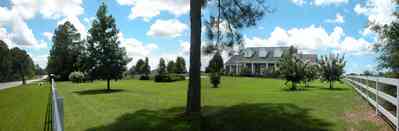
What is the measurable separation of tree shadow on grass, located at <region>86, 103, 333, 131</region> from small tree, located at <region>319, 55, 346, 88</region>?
49.6ft

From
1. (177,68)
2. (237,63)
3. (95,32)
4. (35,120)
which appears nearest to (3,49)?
(177,68)

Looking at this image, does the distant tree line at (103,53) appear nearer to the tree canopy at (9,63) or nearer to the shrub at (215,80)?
the shrub at (215,80)

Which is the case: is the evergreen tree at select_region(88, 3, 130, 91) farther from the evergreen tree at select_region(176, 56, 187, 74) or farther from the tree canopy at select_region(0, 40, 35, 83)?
the evergreen tree at select_region(176, 56, 187, 74)

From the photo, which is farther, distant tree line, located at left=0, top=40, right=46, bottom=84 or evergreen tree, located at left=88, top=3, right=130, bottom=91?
distant tree line, located at left=0, top=40, right=46, bottom=84

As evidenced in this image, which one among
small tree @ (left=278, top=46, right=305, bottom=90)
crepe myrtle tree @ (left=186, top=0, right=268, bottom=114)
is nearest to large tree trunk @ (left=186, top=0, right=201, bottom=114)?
crepe myrtle tree @ (left=186, top=0, right=268, bottom=114)

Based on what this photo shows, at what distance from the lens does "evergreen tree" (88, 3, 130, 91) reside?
853 inches

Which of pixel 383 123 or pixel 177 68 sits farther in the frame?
pixel 177 68

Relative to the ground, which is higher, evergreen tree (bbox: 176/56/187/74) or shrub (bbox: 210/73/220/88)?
evergreen tree (bbox: 176/56/187/74)

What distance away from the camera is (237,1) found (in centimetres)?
914

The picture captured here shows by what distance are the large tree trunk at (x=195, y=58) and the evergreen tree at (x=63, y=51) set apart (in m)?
42.4

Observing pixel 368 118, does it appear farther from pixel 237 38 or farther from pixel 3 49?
pixel 3 49

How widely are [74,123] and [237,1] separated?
601 cm

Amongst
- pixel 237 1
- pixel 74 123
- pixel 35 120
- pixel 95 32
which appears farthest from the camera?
pixel 95 32

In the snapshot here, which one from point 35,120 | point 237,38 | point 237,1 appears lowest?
point 35,120
